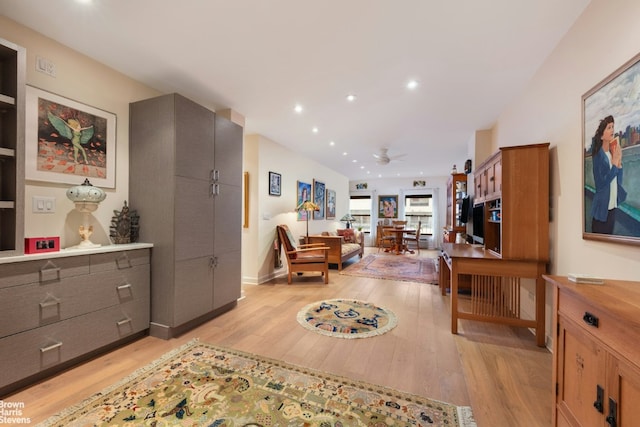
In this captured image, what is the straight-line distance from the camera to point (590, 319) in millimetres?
1043

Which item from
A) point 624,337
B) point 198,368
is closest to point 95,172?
point 198,368

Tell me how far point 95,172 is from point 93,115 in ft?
1.76

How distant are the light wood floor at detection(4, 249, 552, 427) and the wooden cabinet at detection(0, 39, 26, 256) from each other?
3.48 feet

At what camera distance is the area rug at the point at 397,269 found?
506 cm

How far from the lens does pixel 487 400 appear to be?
169 cm

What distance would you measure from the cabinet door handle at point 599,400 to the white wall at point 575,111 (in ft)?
2.77

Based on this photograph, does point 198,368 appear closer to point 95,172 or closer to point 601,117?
point 95,172

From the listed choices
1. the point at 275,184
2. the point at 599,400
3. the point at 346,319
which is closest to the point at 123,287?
the point at 346,319

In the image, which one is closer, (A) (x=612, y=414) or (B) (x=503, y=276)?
(A) (x=612, y=414)

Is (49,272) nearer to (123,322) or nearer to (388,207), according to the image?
(123,322)

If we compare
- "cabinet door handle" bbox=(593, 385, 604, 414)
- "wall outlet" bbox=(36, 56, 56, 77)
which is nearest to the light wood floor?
"cabinet door handle" bbox=(593, 385, 604, 414)

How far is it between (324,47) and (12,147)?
97.0 inches

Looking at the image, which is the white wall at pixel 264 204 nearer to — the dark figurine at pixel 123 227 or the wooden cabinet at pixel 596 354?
the dark figurine at pixel 123 227

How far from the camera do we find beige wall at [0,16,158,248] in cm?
205
